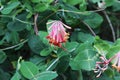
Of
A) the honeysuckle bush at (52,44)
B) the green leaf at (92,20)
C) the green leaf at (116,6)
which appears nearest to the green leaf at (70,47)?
→ the honeysuckle bush at (52,44)

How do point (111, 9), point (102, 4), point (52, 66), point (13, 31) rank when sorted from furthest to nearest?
1. point (111, 9)
2. point (102, 4)
3. point (13, 31)
4. point (52, 66)

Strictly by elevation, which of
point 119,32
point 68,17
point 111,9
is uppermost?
point 68,17

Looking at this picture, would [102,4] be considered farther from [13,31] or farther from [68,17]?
[13,31]

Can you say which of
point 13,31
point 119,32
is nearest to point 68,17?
point 13,31

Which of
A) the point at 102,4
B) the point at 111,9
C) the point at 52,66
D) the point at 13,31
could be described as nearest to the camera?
the point at 52,66

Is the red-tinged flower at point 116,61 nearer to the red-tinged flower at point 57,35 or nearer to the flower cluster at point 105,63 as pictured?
the flower cluster at point 105,63

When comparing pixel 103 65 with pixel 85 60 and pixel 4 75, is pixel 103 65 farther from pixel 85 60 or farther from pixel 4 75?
pixel 4 75

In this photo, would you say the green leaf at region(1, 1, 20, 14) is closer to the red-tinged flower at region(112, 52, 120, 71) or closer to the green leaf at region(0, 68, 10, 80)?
the green leaf at region(0, 68, 10, 80)

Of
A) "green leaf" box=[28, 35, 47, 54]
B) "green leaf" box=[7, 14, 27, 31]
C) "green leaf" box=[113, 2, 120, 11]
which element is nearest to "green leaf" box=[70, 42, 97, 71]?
"green leaf" box=[28, 35, 47, 54]
